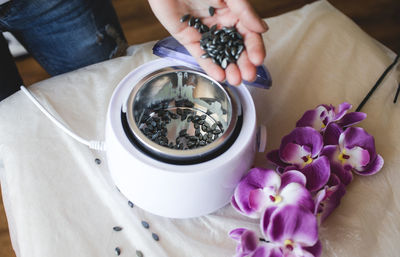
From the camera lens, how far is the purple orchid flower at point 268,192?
2.13 feet

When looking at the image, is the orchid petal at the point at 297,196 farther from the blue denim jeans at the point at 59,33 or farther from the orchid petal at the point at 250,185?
the blue denim jeans at the point at 59,33

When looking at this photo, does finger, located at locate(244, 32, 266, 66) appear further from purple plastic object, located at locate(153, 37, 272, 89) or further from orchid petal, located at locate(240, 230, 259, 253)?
orchid petal, located at locate(240, 230, 259, 253)

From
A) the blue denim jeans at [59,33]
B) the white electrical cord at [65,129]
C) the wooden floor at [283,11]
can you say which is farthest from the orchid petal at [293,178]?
the wooden floor at [283,11]

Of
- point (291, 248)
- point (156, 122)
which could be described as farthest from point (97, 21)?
point (291, 248)

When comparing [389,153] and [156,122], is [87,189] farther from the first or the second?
[389,153]

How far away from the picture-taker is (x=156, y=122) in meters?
0.81

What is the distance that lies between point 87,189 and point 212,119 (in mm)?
296

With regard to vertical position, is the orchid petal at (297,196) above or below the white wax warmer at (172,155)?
below

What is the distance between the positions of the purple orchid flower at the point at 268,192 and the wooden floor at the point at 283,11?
41.8 inches

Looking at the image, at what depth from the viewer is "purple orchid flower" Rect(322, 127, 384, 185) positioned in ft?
2.48

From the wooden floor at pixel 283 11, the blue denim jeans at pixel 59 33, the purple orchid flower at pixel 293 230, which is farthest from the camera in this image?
the wooden floor at pixel 283 11

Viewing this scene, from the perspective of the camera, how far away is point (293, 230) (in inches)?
24.5

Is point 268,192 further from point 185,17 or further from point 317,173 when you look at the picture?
point 185,17

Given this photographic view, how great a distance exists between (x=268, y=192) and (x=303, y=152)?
130mm
